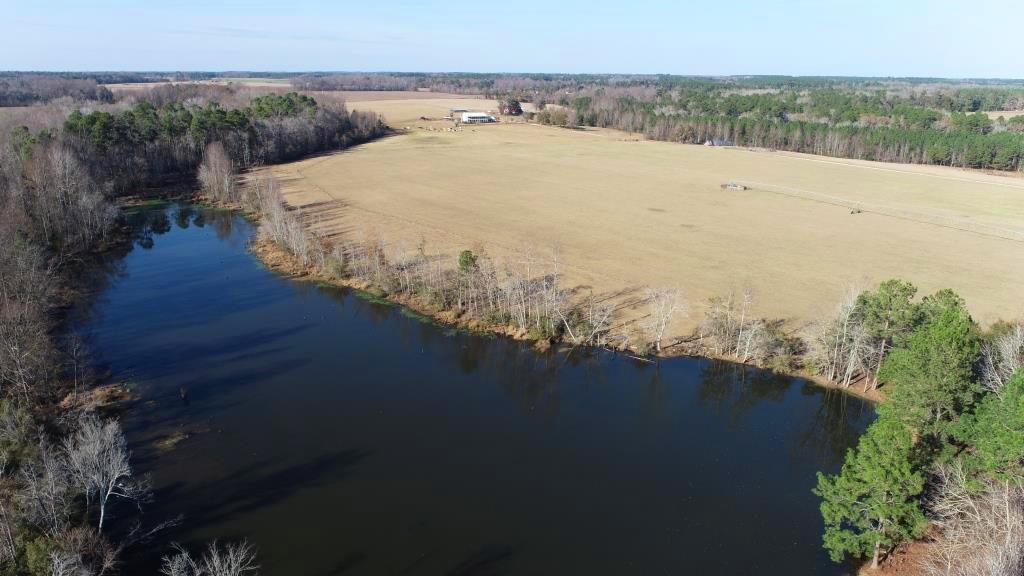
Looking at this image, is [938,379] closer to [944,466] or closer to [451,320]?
[944,466]

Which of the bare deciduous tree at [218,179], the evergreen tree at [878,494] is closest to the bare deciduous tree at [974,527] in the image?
the evergreen tree at [878,494]

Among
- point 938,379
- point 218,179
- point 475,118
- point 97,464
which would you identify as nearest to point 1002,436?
point 938,379

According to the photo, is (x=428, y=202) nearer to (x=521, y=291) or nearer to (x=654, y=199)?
(x=654, y=199)

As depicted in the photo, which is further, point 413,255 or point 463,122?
A: point 463,122

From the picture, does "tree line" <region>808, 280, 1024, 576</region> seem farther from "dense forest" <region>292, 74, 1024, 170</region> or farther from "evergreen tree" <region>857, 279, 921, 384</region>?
"dense forest" <region>292, 74, 1024, 170</region>

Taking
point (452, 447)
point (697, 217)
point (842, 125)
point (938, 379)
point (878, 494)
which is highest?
point (842, 125)

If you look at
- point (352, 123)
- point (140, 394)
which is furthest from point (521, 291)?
point (352, 123)
